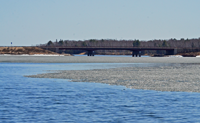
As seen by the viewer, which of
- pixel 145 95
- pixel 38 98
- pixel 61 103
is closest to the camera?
pixel 61 103

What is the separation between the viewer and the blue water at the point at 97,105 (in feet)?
61.1

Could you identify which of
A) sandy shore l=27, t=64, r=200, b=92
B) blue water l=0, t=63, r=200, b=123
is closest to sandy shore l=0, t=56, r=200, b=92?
sandy shore l=27, t=64, r=200, b=92

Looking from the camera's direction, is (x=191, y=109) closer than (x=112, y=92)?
Yes

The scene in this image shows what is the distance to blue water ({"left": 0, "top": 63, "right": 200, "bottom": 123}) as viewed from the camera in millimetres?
18628

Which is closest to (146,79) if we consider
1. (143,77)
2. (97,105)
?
(143,77)

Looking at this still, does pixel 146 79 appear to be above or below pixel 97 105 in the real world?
above

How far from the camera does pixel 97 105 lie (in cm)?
2220

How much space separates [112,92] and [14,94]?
7558 millimetres

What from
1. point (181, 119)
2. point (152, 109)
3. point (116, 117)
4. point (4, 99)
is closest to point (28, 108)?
point (4, 99)

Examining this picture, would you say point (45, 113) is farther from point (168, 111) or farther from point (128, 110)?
point (168, 111)

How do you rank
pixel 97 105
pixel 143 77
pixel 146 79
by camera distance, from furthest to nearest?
1. pixel 143 77
2. pixel 146 79
3. pixel 97 105

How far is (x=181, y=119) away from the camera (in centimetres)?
1836

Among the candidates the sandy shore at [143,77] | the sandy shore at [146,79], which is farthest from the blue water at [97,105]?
the sandy shore at [143,77]

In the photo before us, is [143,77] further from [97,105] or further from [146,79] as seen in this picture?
[97,105]
